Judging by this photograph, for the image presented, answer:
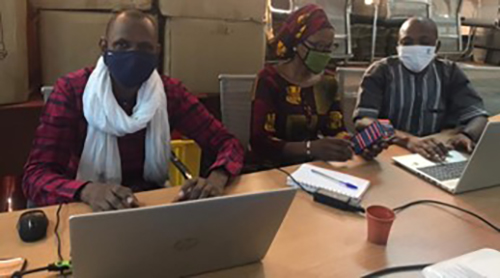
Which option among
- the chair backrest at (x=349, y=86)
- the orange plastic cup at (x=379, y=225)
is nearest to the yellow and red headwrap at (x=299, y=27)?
the chair backrest at (x=349, y=86)

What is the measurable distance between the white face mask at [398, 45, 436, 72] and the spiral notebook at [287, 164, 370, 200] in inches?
36.2

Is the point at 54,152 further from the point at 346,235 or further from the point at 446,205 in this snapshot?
the point at 446,205

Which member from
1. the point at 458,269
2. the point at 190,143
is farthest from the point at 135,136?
the point at 458,269

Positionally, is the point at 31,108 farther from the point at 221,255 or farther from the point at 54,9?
the point at 221,255

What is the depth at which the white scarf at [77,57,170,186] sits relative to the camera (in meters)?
1.36

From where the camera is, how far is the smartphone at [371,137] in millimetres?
1478

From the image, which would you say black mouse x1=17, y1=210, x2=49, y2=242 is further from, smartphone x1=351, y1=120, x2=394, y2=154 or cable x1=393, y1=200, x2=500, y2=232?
smartphone x1=351, y1=120, x2=394, y2=154

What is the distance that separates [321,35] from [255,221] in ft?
3.83

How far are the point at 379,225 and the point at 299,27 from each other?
1.07 m

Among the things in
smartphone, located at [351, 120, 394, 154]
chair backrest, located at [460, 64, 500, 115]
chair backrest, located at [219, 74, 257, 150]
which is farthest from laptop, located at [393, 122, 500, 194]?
chair backrest, located at [460, 64, 500, 115]

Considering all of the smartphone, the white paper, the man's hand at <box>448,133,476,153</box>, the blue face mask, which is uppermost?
the blue face mask

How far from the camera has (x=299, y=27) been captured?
5.91 ft

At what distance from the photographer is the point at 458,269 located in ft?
2.77

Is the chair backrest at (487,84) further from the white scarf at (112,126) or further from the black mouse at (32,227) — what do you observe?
the black mouse at (32,227)
